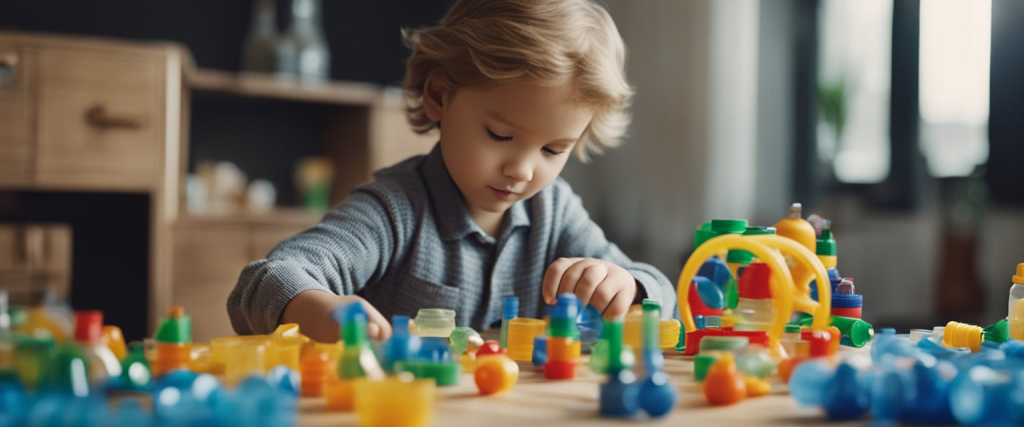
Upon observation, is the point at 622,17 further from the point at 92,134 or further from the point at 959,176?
the point at 92,134

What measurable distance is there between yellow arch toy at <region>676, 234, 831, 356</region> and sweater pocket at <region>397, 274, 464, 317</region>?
1.28 ft

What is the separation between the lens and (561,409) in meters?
0.50

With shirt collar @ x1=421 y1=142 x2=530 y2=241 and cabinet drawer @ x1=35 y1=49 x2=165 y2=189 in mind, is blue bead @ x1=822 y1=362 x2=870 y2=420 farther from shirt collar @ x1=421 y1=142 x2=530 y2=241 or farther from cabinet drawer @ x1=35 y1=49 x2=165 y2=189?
cabinet drawer @ x1=35 y1=49 x2=165 y2=189

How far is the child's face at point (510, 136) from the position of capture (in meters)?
0.88

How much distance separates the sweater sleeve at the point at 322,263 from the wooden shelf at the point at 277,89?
1571mm

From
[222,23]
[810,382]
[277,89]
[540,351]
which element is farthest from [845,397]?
[222,23]

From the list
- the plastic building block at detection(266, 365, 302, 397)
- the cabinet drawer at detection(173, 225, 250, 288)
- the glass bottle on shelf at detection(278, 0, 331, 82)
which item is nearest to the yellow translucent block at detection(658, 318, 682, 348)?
the plastic building block at detection(266, 365, 302, 397)

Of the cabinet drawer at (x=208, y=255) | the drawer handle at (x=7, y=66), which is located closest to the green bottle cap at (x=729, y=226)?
the cabinet drawer at (x=208, y=255)

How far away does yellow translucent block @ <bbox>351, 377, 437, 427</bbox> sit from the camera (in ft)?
1.37

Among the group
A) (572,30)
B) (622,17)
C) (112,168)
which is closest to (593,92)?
(572,30)

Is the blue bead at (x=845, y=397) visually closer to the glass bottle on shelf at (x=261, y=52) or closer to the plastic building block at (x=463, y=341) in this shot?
the plastic building block at (x=463, y=341)

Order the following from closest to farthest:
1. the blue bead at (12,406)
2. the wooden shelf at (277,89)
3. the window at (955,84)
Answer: the blue bead at (12,406) → the window at (955,84) → the wooden shelf at (277,89)

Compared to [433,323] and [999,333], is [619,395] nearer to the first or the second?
[433,323]

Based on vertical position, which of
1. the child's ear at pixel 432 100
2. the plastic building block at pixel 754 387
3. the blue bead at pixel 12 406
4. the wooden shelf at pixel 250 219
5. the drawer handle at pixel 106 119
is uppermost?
the drawer handle at pixel 106 119
